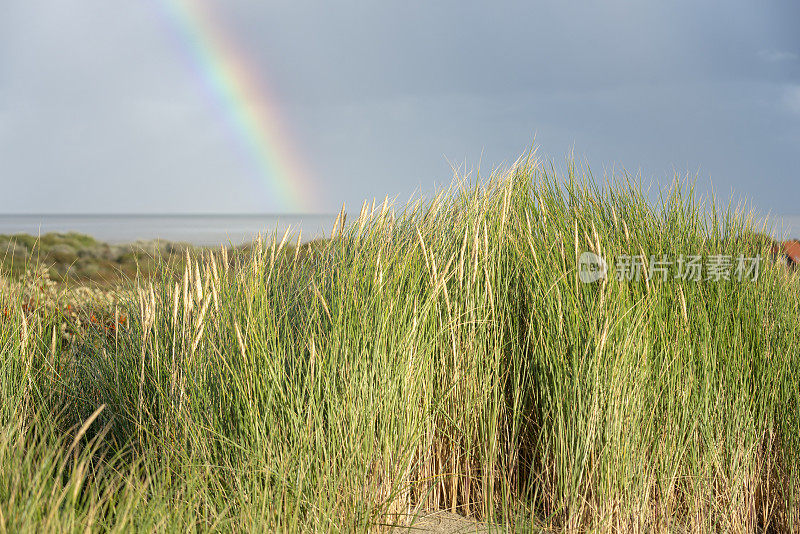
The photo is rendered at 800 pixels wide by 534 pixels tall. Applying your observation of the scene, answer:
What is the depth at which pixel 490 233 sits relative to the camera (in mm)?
3090

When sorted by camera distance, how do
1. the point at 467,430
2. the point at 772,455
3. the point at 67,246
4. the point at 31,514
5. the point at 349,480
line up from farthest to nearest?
the point at 67,246
the point at 772,455
the point at 467,430
the point at 349,480
the point at 31,514

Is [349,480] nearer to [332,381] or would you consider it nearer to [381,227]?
[332,381]

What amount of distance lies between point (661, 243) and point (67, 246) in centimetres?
1851

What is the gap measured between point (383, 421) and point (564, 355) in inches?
31.9

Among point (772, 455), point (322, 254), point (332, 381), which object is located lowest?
point (772, 455)

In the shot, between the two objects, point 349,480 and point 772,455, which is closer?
point 349,480

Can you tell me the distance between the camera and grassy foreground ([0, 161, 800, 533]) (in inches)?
85.4

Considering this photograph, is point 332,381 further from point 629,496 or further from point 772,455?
point 772,455

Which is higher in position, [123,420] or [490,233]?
[490,233]

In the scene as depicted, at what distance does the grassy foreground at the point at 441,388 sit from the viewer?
7.11 ft

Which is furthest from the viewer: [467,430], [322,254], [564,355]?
[322,254]

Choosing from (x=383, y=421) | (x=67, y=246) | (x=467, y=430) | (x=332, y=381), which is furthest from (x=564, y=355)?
(x=67, y=246)

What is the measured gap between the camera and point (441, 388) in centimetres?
278

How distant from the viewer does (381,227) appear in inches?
128
